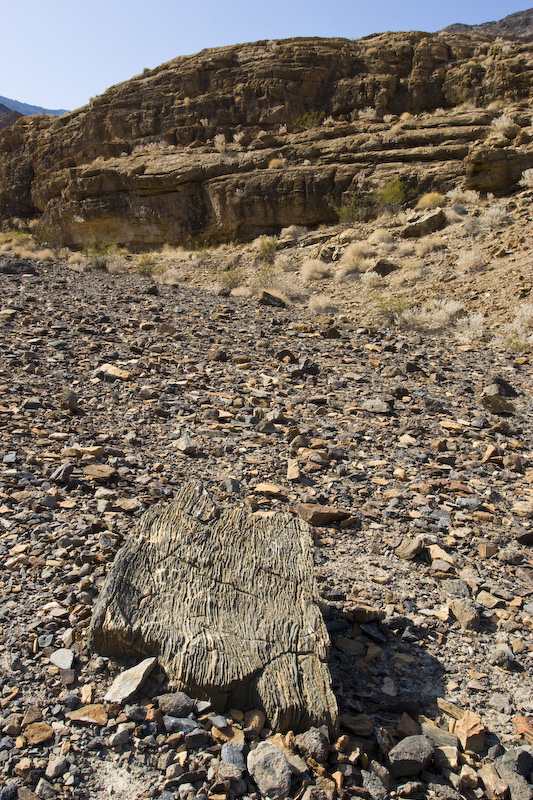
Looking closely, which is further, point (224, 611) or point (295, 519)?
point (295, 519)

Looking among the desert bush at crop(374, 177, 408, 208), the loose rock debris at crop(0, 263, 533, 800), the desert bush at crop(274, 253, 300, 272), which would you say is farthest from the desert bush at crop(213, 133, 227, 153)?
the loose rock debris at crop(0, 263, 533, 800)

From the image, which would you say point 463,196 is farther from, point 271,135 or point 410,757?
point 410,757

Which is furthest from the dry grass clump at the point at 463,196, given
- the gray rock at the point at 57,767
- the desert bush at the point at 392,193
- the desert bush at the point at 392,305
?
the gray rock at the point at 57,767

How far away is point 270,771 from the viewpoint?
1923mm

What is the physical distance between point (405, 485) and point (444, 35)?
2339cm

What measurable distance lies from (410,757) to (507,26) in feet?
229

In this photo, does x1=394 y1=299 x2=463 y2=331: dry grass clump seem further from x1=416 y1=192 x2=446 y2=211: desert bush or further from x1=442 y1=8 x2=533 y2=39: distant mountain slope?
x1=442 y1=8 x2=533 y2=39: distant mountain slope

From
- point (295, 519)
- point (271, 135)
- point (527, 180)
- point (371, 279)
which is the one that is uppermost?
point (271, 135)

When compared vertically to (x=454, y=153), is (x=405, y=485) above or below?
below

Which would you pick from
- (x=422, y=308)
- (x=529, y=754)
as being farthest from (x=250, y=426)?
(x=422, y=308)

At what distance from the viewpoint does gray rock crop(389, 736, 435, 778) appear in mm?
2092

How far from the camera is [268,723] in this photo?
217 centimetres

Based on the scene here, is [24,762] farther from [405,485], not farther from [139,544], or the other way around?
[405,485]

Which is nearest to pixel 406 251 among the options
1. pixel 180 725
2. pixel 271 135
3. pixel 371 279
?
pixel 371 279
